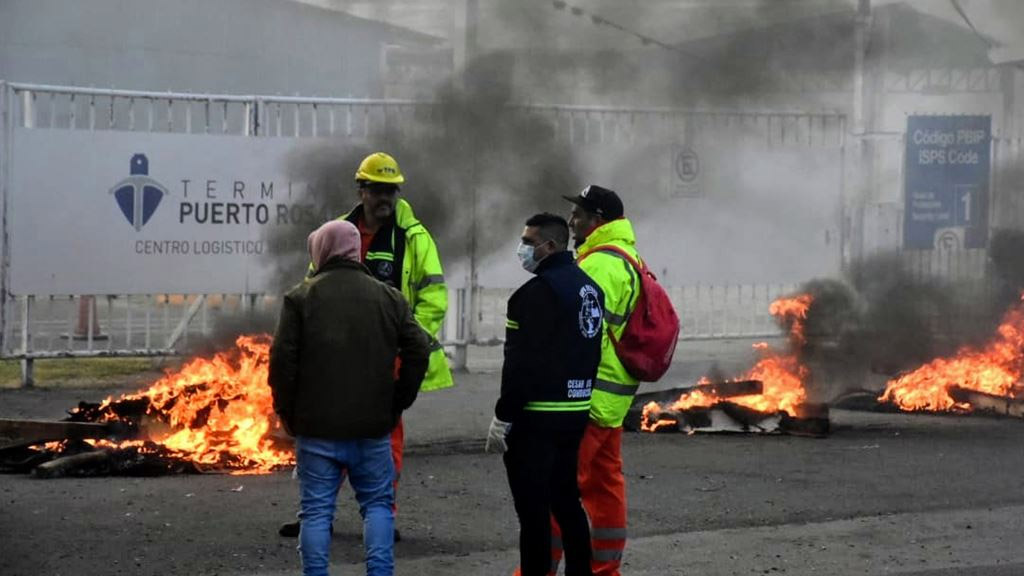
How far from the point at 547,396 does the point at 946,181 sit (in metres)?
9.26

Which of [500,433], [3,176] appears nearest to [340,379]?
[500,433]

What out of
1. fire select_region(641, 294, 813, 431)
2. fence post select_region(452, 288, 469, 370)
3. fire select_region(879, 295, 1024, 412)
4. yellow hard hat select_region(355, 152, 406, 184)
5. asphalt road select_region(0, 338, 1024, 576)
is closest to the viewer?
asphalt road select_region(0, 338, 1024, 576)

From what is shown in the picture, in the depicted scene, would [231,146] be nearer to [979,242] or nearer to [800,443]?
[800,443]

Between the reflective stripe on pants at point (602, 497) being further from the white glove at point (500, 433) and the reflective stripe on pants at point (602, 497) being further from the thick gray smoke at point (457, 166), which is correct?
the thick gray smoke at point (457, 166)

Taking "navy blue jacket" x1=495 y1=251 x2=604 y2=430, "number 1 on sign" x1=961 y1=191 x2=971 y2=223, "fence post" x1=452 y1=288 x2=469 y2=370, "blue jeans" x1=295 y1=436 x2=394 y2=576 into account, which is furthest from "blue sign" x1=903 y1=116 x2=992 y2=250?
"blue jeans" x1=295 y1=436 x2=394 y2=576

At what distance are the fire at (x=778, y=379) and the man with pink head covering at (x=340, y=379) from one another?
4.79m

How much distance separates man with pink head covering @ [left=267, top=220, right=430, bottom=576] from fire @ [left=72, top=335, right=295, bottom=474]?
9.79ft

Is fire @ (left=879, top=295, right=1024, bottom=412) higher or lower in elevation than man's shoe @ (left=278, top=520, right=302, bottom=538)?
higher

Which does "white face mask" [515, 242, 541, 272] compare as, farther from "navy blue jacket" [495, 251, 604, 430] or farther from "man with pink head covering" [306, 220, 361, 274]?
"man with pink head covering" [306, 220, 361, 274]

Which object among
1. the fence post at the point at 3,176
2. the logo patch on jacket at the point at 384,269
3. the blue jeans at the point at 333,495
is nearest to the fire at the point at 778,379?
the logo patch on jacket at the point at 384,269

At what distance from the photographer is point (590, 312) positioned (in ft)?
18.7

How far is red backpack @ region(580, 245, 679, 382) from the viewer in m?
6.09

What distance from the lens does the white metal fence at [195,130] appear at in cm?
1130

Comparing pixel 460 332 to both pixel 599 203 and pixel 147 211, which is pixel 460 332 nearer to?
pixel 147 211
